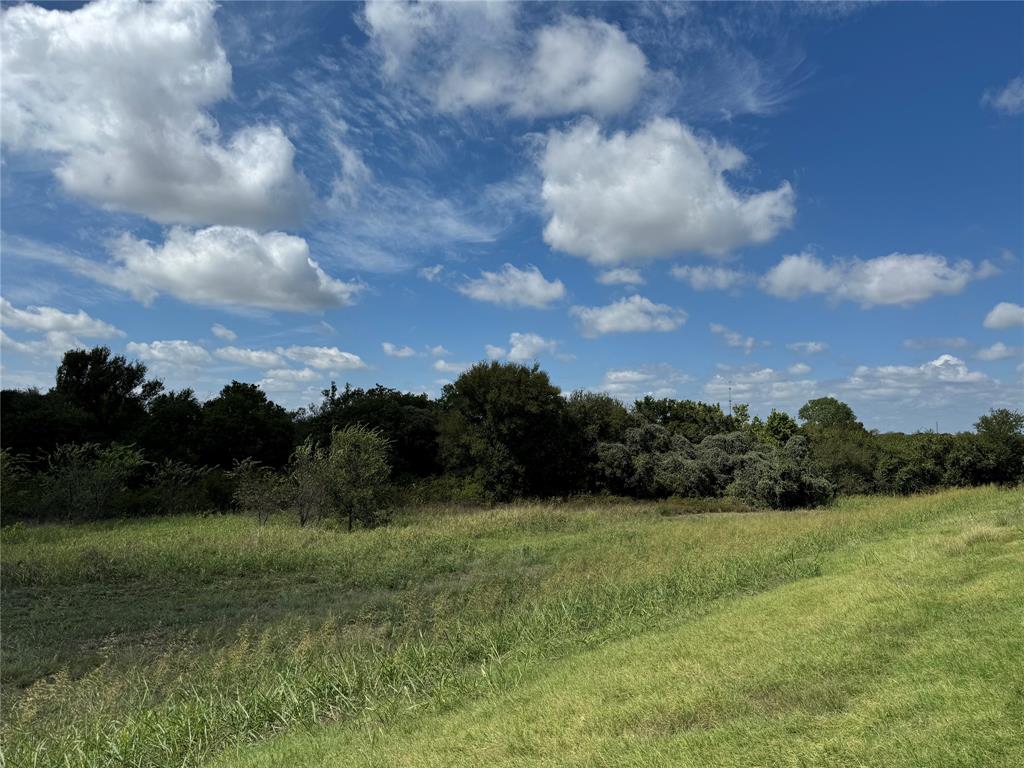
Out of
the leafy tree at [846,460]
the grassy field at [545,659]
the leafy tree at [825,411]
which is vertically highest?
the leafy tree at [825,411]

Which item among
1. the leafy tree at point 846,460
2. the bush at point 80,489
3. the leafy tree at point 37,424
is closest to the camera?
the bush at point 80,489

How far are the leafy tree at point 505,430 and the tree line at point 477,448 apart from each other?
8 cm

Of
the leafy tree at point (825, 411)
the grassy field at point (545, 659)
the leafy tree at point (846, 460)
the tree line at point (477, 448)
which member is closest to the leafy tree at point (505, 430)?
the tree line at point (477, 448)

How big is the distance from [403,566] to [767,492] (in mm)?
23958

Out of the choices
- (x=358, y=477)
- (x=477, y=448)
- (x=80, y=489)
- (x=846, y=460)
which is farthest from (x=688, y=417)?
(x=80, y=489)

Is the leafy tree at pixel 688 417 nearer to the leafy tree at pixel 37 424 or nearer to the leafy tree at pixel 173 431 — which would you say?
the leafy tree at pixel 173 431

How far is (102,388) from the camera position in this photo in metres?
43.1

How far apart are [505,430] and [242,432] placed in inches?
631

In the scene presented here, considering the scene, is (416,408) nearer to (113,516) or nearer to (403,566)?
(113,516)

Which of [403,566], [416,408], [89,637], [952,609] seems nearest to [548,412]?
[416,408]

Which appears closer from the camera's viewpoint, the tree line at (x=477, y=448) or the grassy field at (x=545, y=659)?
the grassy field at (x=545, y=659)

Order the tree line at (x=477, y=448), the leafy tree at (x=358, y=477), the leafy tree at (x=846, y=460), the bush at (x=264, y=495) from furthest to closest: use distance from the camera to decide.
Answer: the leafy tree at (x=846, y=460)
the tree line at (x=477, y=448)
the bush at (x=264, y=495)
the leafy tree at (x=358, y=477)

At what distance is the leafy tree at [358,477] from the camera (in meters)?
23.8

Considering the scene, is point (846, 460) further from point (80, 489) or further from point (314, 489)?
point (80, 489)
